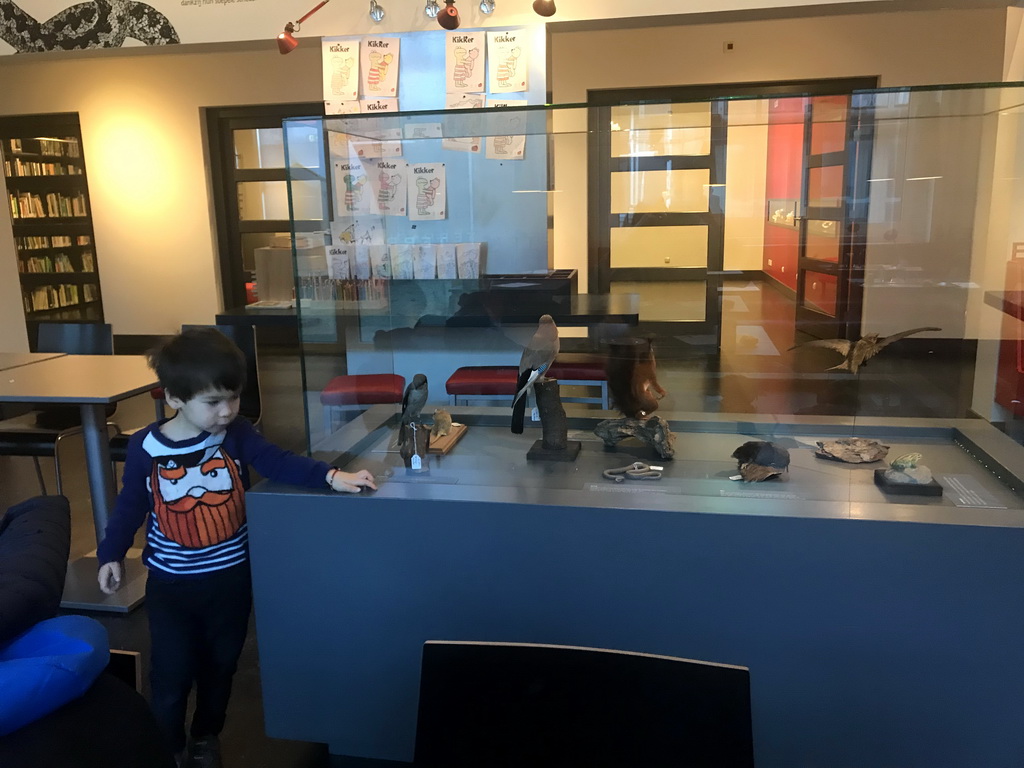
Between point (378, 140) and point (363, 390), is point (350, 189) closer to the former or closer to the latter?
point (378, 140)

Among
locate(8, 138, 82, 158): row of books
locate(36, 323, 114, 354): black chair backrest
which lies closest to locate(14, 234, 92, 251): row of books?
locate(8, 138, 82, 158): row of books

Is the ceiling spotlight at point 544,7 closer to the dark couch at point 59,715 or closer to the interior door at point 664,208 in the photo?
the interior door at point 664,208

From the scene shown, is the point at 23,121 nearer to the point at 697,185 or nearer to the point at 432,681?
the point at 697,185

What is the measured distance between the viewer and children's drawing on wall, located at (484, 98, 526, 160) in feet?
5.62

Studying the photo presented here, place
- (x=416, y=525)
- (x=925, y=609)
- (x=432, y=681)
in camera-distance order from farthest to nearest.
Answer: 1. (x=416, y=525)
2. (x=925, y=609)
3. (x=432, y=681)

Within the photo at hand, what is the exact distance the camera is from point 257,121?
6805mm

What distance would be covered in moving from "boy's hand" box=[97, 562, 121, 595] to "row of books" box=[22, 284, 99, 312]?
21.3 feet

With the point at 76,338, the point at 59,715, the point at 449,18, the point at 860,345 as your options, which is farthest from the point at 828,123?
the point at 76,338

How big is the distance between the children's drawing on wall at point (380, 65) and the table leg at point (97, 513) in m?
1.87

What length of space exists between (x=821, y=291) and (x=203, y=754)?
5.67 ft

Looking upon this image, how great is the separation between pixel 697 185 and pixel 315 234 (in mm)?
865

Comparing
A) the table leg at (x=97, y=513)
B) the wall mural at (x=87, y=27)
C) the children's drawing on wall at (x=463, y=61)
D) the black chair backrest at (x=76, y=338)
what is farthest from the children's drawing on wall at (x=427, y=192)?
the wall mural at (x=87, y=27)

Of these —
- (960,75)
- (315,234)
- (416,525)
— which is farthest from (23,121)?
(960,75)

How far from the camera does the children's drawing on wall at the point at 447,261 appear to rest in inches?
77.1
